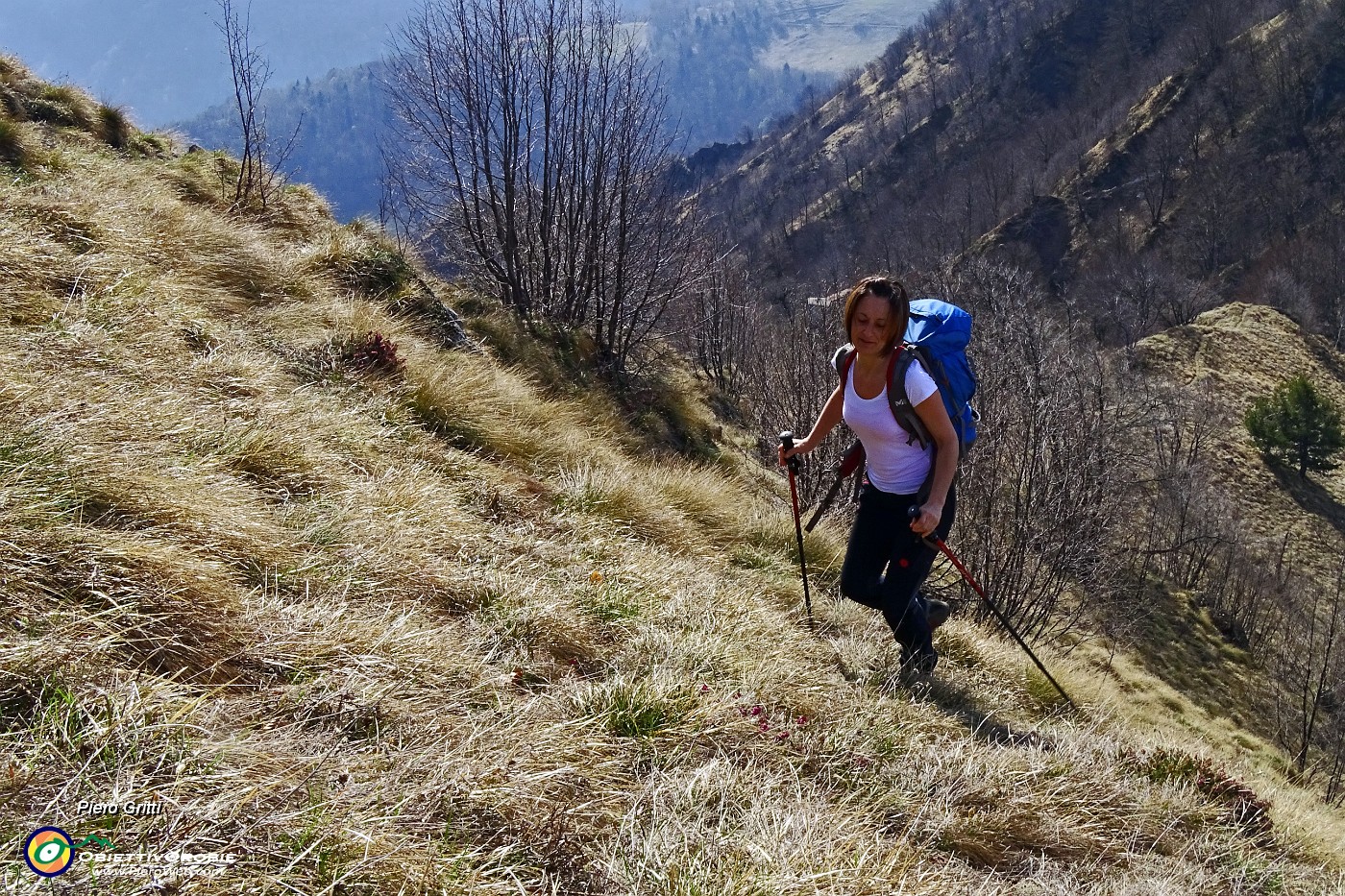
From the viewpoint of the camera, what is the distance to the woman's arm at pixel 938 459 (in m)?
3.18

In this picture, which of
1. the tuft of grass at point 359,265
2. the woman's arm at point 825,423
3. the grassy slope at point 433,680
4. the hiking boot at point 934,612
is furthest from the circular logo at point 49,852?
the tuft of grass at point 359,265

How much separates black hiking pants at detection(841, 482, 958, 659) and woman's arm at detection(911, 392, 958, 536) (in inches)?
8.3

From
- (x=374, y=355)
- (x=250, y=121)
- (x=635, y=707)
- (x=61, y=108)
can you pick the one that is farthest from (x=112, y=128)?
(x=635, y=707)

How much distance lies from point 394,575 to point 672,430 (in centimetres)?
688

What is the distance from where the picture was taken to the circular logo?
1259 mm

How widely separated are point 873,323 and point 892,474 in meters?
0.69

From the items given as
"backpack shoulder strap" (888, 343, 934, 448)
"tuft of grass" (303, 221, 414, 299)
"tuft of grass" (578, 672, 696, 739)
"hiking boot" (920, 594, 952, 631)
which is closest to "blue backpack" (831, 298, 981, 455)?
"backpack shoulder strap" (888, 343, 934, 448)

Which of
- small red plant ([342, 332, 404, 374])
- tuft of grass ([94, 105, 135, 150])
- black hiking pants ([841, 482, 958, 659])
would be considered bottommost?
black hiking pants ([841, 482, 958, 659])

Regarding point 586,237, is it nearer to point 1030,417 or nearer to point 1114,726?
point 1030,417

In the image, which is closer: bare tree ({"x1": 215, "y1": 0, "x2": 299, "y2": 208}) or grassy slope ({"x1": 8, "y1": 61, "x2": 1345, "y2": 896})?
grassy slope ({"x1": 8, "y1": 61, "x2": 1345, "y2": 896})

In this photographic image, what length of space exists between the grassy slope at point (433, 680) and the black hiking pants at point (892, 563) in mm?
268

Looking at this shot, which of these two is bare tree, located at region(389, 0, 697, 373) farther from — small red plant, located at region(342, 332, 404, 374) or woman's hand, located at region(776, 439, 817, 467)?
woman's hand, located at region(776, 439, 817, 467)

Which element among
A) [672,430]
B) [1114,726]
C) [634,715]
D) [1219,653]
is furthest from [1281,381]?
[634,715]

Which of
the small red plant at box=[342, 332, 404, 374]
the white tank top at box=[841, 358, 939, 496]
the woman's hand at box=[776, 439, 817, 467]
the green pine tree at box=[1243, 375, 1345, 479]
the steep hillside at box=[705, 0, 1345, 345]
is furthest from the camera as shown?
the steep hillside at box=[705, 0, 1345, 345]
